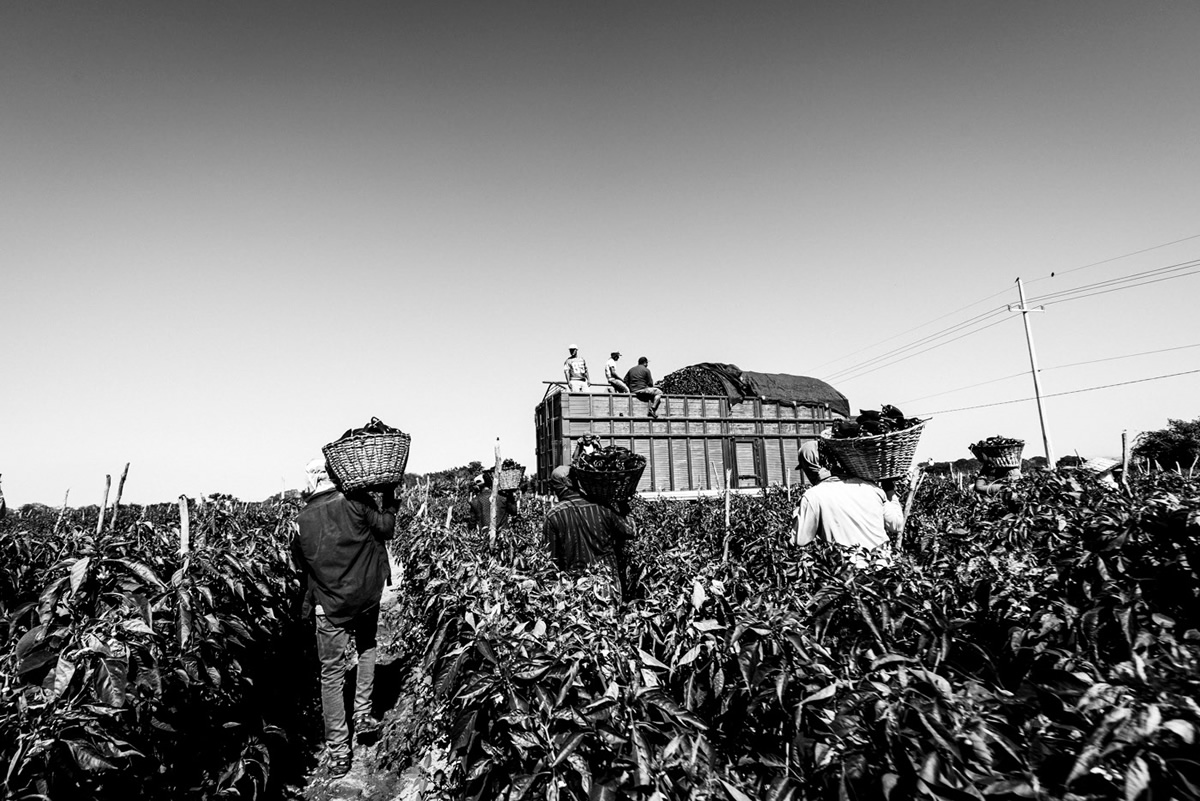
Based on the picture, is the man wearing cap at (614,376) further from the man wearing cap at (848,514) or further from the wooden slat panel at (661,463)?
the man wearing cap at (848,514)

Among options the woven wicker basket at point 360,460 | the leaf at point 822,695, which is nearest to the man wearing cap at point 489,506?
the woven wicker basket at point 360,460

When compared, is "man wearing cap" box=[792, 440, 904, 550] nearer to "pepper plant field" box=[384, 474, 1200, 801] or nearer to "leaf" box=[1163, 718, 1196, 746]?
"pepper plant field" box=[384, 474, 1200, 801]

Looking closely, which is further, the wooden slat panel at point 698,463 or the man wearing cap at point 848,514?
the wooden slat panel at point 698,463

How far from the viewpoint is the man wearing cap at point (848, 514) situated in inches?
142

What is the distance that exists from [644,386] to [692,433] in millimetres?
1241

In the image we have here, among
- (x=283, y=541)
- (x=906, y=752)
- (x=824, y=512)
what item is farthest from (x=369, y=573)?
(x=283, y=541)

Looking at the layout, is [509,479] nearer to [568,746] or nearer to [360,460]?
[360,460]

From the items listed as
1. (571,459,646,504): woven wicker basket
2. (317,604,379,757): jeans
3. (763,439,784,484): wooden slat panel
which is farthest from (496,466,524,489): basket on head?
(317,604,379,757): jeans

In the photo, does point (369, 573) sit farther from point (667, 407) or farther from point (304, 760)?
point (667, 407)

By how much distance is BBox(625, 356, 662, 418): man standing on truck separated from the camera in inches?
420

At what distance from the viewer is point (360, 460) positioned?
145 inches

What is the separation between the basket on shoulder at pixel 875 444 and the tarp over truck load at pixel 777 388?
738 cm

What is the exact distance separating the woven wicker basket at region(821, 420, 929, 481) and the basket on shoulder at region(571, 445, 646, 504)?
4.48ft

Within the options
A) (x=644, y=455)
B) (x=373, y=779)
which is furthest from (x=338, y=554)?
(x=644, y=455)
